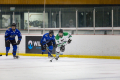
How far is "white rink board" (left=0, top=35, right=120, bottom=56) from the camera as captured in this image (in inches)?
469

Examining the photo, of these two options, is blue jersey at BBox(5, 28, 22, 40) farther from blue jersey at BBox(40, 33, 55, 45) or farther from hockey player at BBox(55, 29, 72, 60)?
hockey player at BBox(55, 29, 72, 60)

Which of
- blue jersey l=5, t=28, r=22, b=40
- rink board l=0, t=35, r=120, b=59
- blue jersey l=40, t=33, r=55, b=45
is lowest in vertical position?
rink board l=0, t=35, r=120, b=59

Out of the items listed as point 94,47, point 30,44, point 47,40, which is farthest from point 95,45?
point 30,44

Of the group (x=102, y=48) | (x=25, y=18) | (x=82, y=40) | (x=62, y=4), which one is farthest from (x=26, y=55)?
(x=62, y=4)

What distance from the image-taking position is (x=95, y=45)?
40.0ft

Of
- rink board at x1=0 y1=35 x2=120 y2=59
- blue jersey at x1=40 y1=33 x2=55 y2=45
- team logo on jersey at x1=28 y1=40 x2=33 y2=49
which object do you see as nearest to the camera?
blue jersey at x1=40 y1=33 x2=55 y2=45

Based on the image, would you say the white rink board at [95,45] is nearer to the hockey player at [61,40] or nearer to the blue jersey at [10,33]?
the hockey player at [61,40]

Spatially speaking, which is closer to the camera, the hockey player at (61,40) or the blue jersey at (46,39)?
the hockey player at (61,40)

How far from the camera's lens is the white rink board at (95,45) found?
11914 millimetres

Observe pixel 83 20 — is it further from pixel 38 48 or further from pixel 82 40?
pixel 38 48

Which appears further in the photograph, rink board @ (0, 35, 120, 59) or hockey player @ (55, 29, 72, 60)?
rink board @ (0, 35, 120, 59)

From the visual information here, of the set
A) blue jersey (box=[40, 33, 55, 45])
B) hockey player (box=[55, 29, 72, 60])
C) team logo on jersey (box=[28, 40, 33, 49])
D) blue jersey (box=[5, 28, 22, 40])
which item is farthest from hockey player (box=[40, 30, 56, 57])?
team logo on jersey (box=[28, 40, 33, 49])

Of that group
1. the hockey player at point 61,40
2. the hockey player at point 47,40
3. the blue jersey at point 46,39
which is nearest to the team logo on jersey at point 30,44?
the hockey player at point 47,40

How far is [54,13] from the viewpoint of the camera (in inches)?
527
